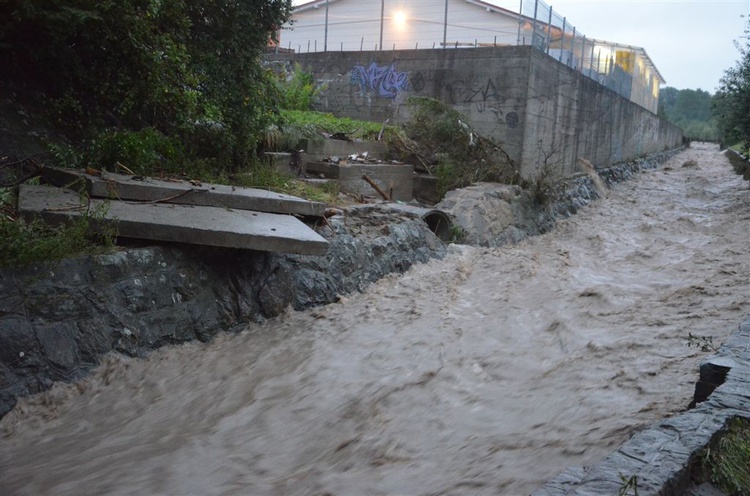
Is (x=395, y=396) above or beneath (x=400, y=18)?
beneath

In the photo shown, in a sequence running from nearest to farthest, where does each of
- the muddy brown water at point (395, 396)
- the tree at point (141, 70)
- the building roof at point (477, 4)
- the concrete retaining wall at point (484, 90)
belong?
the muddy brown water at point (395, 396) < the tree at point (141, 70) < the concrete retaining wall at point (484, 90) < the building roof at point (477, 4)

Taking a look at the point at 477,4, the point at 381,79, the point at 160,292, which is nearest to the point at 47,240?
the point at 160,292

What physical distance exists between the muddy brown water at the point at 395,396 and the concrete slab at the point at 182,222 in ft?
3.00

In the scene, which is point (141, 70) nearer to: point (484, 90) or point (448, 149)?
point (448, 149)

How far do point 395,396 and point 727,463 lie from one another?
2418 millimetres

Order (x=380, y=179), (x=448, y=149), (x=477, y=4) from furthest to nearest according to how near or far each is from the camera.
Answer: (x=477, y=4) → (x=448, y=149) → (x=380, y=179)

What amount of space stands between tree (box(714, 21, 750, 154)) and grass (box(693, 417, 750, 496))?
16.5m

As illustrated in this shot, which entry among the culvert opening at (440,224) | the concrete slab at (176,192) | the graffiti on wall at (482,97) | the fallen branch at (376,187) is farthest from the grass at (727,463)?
the graffiti on wall at (482,97)

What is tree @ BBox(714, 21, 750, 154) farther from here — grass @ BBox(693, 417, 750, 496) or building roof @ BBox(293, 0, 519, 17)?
grass @ BBox(693, 417, 750, 496)

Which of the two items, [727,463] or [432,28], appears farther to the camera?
[432,28]

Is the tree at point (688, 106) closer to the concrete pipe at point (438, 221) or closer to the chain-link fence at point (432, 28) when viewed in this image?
the chain-link fence at point (432, 28)

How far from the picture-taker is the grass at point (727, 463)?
3.00 m

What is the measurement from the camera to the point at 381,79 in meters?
14.6

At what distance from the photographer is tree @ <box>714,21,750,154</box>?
17.2m
